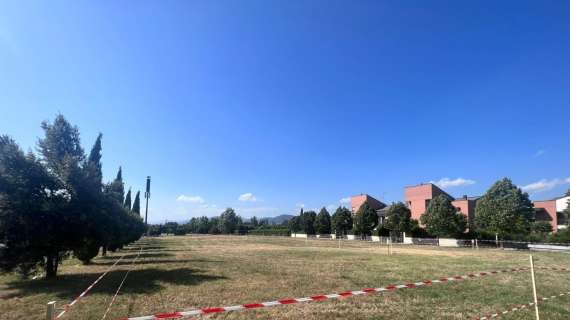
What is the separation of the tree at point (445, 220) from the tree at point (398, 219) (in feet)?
23.1

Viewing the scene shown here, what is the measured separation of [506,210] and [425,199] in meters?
24.3

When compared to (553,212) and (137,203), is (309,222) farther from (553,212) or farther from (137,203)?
(553,212)

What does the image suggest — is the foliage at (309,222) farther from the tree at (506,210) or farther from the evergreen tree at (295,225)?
the tree at (506,210)

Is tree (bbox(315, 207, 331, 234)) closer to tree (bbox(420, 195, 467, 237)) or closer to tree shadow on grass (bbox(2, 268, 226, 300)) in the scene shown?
tree (bbox(420, 195, 467, 237))

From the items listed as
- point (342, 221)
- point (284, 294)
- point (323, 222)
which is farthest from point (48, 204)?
point (323, 222)

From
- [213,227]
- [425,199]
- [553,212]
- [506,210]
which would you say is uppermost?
[425,199]

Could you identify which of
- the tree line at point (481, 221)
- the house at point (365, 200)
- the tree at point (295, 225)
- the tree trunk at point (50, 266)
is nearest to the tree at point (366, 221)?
the tree line at point (481, 221)

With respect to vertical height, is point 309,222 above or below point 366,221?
below

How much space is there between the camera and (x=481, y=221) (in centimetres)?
4188

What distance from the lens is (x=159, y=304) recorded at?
30.3 ft

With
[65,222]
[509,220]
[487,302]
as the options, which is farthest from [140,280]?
[509,220]

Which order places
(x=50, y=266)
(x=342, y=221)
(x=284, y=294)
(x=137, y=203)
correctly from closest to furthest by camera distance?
(x=284, y=294)
(x=50, y=266)
(x=137, y=203)
(x=342, y=221)

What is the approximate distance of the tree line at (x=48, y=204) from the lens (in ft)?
40.9

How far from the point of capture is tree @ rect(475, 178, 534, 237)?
1517 inches
